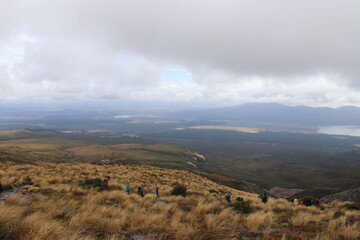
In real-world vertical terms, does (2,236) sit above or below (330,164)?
above

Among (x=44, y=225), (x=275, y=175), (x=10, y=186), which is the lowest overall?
(x=275, y=175)

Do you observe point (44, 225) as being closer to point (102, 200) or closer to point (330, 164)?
point (102, 200)

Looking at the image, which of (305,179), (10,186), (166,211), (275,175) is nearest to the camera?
(166,211)

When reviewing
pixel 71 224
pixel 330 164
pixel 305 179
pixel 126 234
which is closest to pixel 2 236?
pixel 71 224

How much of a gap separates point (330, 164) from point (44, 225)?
233m

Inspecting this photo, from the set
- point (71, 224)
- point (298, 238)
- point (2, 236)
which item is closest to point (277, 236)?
point (298, 238)

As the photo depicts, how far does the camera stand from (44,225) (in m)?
4.40

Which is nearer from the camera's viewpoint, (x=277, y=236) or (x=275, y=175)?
(x=277, y=236)

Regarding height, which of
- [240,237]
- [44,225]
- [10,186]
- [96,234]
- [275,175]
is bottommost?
[275,175]

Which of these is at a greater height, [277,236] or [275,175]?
[277,236]

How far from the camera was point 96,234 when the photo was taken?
5.14 meters

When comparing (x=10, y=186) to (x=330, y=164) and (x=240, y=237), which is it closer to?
(x=240, y=237)

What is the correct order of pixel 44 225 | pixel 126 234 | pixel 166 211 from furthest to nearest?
pixel 166 211 < pixel 126 234 < pixel 44 225

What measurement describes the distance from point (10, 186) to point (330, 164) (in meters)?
230
